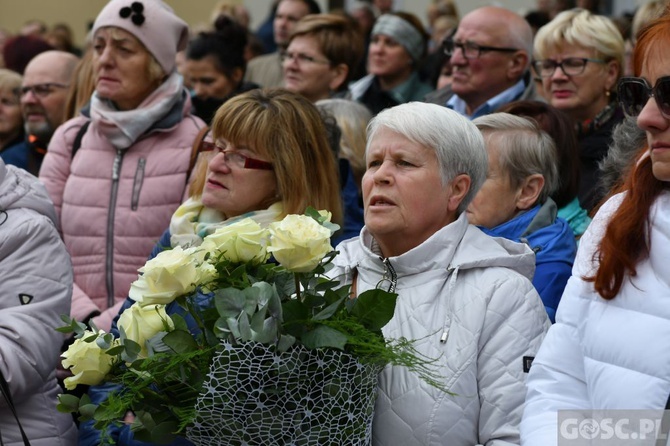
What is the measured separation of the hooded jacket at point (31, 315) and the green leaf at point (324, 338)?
133cm

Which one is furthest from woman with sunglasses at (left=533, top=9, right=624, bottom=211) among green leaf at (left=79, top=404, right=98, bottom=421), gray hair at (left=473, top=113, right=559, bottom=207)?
green leaf at (left=79, top=404, right=98, bottom=421)

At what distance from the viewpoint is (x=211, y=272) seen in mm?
3102

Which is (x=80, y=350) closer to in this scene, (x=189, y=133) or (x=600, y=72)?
(x=189, y=133)

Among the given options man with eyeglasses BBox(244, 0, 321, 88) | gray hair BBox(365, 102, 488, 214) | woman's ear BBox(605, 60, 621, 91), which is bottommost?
man with eyeglasses BBox(244, 0, 321, 88)

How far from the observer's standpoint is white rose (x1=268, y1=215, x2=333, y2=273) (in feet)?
9.91

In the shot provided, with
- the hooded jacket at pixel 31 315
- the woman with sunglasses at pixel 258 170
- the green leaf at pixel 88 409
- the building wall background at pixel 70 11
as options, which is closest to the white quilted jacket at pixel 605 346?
the green leaf at pixel 88 409

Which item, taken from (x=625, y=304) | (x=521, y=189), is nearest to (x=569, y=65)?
(x=521, y=189)

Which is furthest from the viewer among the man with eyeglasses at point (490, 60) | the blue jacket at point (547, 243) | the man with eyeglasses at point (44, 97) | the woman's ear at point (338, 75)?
the woman's ear at point (338, 75)

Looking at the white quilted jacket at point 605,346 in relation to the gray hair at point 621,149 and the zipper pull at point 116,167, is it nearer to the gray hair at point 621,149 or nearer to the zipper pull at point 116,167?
the gray hair at point 621,149

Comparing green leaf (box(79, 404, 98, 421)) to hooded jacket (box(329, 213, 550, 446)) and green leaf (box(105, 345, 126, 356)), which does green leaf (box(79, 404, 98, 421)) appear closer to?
green leaf (box(105, 345, 126, 356))

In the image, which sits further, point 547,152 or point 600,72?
point 600,72

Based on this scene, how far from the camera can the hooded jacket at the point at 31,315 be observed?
3875 millimetres

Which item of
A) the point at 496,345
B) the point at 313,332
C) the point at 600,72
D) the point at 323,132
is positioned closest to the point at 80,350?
the point at 313,332

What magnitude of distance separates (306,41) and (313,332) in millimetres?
4153
